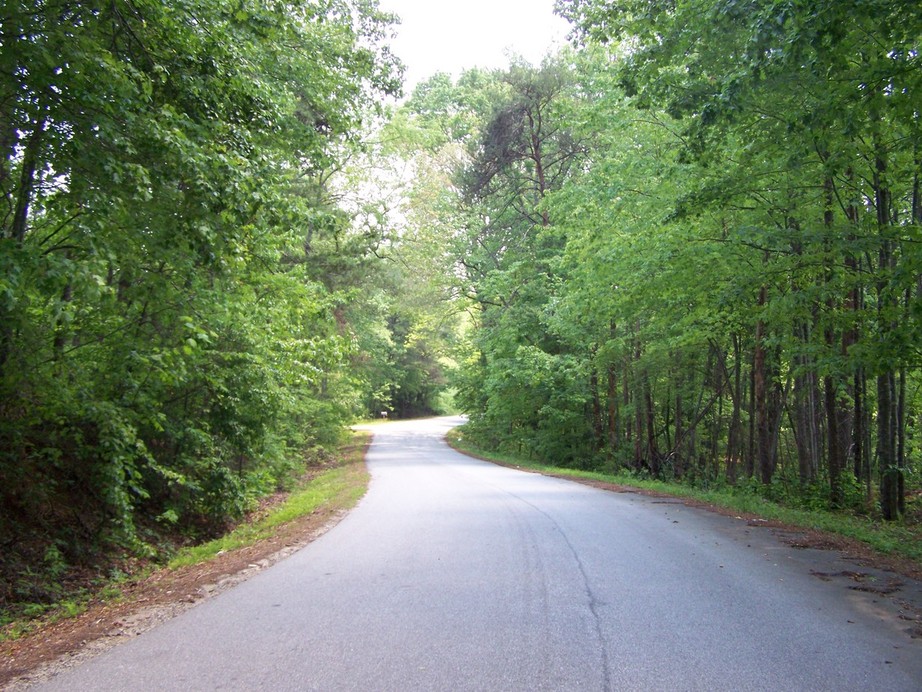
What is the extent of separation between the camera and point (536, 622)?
4.54 meters

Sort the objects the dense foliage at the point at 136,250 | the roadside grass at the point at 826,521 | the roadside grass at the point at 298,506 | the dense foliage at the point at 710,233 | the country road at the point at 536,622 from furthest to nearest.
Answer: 1. the roadside grass at the point at 298,506
2. the roadside grass at the point at 826,521
3. the dense foliage at the point at 710,233
4. the dense foliage at the point at 136,250
5. the country road at the point at 536,622

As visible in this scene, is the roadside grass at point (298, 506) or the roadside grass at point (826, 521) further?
the roadside grass at point (298, 506)

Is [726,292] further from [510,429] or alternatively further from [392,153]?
[510,429]

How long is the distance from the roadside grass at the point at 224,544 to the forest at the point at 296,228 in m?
0.48

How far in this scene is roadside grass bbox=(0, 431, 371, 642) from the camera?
18.3 feet

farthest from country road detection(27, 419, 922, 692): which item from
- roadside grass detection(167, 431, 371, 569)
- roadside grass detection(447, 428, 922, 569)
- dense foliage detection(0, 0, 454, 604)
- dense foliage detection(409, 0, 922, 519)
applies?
dense foliage detection(409, 0, 922, 519)

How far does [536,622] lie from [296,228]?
5897 mm

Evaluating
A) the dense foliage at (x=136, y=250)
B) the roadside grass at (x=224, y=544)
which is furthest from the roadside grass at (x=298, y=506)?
the dense foliage at (x=136, y=250)

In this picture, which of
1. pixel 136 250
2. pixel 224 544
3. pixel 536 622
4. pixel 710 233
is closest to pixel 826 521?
pixel 710 233

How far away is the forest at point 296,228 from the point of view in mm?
5586

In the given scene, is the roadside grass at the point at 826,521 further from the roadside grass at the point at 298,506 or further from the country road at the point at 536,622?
the roadside grass at the point at 298,506

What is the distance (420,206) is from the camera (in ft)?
79.5

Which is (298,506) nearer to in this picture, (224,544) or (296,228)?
(224,544)

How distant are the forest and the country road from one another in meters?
2.73
